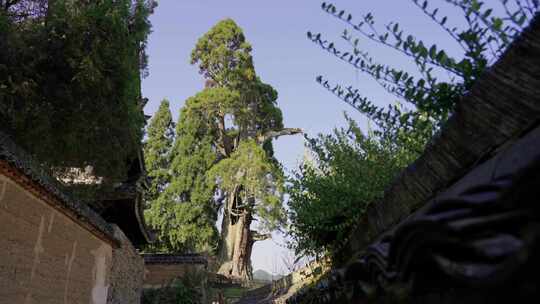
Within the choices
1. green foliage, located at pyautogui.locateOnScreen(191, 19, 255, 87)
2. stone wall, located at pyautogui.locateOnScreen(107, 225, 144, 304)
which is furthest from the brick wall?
green foliage, located at pyautogui.locateOnScreen(191, 19, 255, 87)

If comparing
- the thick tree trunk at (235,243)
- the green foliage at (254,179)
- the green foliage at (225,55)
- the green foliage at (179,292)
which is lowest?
the green foliage at (179,292)

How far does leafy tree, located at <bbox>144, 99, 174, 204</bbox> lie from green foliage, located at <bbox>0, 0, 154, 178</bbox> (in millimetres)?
15841

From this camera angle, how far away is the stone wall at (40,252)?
394 centimetres

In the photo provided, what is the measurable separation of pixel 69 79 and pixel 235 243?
18.4m

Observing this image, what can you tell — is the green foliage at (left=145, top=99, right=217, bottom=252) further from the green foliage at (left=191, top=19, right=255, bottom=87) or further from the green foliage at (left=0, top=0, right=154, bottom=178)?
the green foliage at (left=0, top=0, right=154, bottom=178)

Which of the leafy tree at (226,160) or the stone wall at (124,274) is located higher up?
the leafy tree at (226,160)

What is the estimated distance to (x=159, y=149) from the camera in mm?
24688

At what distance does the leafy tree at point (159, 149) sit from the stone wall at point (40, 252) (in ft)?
55.0

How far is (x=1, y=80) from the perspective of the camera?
6.11 metres

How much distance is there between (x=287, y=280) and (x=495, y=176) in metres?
17.5

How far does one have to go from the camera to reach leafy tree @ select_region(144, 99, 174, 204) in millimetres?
23328

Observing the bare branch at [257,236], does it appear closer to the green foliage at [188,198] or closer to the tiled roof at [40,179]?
the green foliage at [188,198]

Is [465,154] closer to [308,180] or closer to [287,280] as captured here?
[308,180]

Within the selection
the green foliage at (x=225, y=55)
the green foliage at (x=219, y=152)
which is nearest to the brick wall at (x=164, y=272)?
the green foliage at (x=219, y=152)
